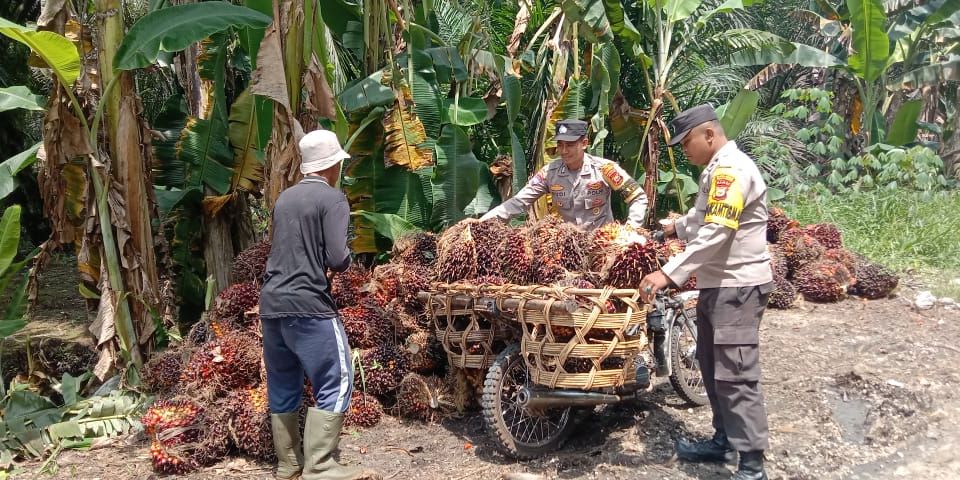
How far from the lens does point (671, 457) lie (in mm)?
4191

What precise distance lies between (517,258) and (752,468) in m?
1.72

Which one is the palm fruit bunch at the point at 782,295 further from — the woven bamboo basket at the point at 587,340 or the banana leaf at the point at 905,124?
the banana leaf at the point at 905,124

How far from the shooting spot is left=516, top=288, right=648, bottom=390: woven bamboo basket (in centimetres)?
384

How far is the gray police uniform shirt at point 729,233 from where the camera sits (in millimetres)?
3662

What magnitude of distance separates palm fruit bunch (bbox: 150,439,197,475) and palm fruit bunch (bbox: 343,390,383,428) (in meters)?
1.03

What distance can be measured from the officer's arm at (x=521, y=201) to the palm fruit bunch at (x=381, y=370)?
46.9 inches

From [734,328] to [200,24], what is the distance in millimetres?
3861

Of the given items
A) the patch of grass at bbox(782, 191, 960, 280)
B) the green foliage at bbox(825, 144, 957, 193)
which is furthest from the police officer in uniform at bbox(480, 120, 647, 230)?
the green foliage at bbox(825, 144, 957, 193)

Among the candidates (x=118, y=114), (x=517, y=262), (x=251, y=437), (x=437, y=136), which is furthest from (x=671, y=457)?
(x=118, y=114)

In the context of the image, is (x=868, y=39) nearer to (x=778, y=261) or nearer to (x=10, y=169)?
(x=778, y=261)

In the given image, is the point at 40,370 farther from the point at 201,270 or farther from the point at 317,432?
the point at 317,432

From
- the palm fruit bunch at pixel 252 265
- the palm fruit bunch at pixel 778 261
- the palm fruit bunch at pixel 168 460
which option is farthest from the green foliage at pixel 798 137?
the palm fruit bunch at pixel 168 460

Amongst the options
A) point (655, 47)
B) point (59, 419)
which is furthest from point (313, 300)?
point (655, 47)

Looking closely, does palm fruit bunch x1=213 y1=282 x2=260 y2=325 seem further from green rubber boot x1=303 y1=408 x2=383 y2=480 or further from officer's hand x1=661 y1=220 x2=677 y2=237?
officer's hand x1=661 y1=220 x2=677 y2=237
